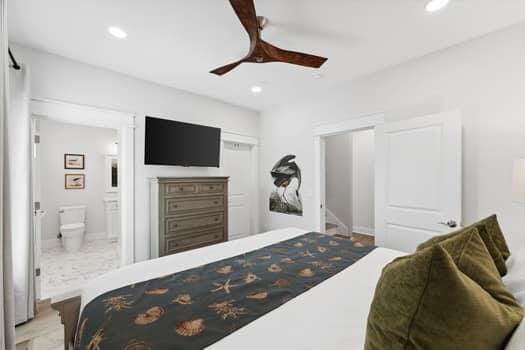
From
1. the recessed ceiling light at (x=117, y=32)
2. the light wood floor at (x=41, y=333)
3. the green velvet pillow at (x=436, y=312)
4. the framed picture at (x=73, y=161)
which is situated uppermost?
the recessed ceiling light at (x=117, y=32)

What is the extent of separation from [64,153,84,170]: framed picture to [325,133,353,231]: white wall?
203 inches

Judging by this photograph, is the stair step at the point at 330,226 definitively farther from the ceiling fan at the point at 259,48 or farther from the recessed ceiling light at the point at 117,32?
the recessed ceiling light at the point at 117,32

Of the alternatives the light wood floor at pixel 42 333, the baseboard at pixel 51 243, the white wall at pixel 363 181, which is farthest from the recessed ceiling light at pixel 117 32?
the white wall at pixel 363 181

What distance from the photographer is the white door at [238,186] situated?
173 inches

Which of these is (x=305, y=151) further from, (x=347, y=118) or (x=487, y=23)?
(x=487, y=23)

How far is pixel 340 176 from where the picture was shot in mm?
5148

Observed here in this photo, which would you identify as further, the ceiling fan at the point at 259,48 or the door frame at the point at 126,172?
the door frame at the point at 126,172

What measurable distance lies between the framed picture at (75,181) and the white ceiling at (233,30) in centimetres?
308

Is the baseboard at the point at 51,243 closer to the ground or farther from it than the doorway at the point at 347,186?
closer to the ground

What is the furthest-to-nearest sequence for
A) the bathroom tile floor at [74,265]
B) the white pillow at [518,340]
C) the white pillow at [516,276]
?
1. the bathroom tile floor at [74,265]
2. the white pillow at [516,276]
3. the white pillow at [518,340]

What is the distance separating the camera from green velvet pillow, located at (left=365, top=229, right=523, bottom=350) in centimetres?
54

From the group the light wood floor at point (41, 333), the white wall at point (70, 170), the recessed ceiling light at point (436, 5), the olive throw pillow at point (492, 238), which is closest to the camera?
the olive throw pillow at point (492, 238)

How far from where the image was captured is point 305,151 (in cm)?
396

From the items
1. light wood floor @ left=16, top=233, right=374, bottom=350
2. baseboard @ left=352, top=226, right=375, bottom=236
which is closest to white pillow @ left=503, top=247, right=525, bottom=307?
light wood floor @ left=16, top=233, right=374, bottom=350
